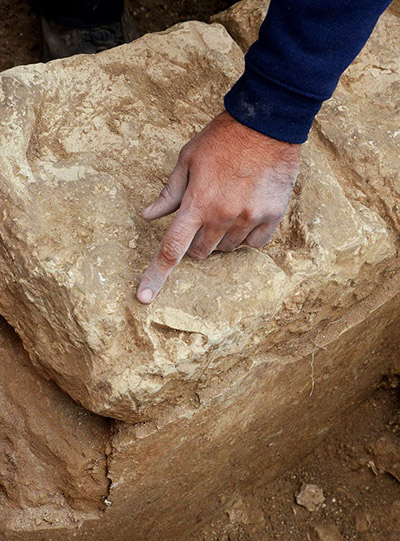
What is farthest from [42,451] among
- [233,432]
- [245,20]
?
[245,20]

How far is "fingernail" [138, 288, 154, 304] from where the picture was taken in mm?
1216

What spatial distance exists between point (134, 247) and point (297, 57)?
1.47 ft

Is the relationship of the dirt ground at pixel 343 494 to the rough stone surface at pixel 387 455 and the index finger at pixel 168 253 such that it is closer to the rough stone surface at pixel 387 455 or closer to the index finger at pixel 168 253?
the rough stone surface at pixel 387 455

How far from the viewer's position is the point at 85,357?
126cm

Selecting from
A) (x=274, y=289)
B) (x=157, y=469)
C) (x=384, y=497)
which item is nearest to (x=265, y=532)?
(x=384, y=497)

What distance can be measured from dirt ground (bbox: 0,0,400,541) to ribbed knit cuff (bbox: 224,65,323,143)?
1.07 m

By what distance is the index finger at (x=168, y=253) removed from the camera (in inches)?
46.8

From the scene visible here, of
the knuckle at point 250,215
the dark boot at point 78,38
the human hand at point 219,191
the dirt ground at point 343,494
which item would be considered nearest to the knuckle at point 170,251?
Result: the human hand at point 219,191

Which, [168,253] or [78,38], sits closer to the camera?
[168,253]

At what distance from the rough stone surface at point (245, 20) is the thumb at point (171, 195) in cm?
64

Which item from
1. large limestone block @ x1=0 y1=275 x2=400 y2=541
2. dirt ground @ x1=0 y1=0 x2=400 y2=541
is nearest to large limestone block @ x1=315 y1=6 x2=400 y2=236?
large limestone block @ x1=0 y1=275 x2=400 y2=541

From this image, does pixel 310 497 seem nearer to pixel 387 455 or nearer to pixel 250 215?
pixel 387 455

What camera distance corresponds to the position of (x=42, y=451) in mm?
1477

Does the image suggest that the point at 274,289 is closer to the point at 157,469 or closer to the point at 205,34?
the point at 157,469
